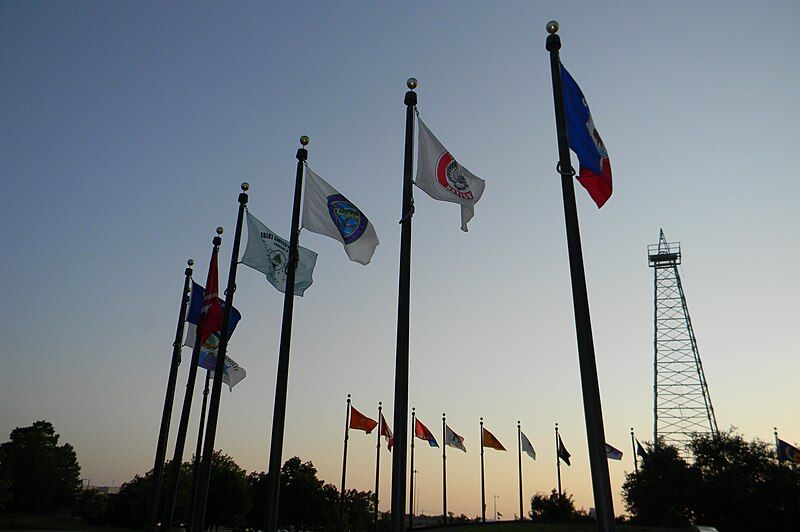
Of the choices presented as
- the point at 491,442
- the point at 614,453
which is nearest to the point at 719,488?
the point at 614,453

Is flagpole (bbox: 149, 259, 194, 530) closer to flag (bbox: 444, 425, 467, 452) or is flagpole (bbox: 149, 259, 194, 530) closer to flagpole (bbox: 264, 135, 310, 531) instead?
flagpole (bbox: 264, 135, 310, 531)

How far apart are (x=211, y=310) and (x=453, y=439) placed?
121 feet

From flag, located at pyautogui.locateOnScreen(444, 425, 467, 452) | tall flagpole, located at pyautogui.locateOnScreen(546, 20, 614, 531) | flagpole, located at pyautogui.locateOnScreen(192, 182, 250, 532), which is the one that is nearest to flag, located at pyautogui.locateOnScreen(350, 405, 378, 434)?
flag, located at pyautogui.locateOnScreen(444, 425, 467, 452)

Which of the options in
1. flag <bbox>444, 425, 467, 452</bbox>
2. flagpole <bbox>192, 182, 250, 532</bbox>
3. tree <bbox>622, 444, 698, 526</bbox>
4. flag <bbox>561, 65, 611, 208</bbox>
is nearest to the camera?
flag <bbox>561, 65, 611, 208</bbox>

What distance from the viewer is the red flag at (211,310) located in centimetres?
2072

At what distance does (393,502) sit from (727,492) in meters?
43.1

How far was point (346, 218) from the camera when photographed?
1573 centimetres

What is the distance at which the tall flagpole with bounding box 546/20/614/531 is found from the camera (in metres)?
8.82

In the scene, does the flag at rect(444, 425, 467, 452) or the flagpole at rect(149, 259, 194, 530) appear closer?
the flagpole at rect(149, 259, 194, 530)

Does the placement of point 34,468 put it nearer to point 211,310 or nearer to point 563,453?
point 563,453

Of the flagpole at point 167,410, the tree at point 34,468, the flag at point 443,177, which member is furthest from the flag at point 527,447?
the tree at point 34,468

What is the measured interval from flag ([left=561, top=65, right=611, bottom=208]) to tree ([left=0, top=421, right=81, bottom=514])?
86159 mm

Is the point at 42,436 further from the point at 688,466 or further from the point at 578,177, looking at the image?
the point at 578,177

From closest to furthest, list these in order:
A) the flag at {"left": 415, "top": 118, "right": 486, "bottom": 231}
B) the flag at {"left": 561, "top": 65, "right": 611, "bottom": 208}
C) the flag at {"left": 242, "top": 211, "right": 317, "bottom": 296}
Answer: the flag at {"left": 561, "top": 65, "right": 611, "bottom": 208}
the flag at {"left": 415, "top": 118, "right": 486, "bottom": 231}
the flag at {"left": 242, "top": 211, "right": 317, "bottom": 296}
